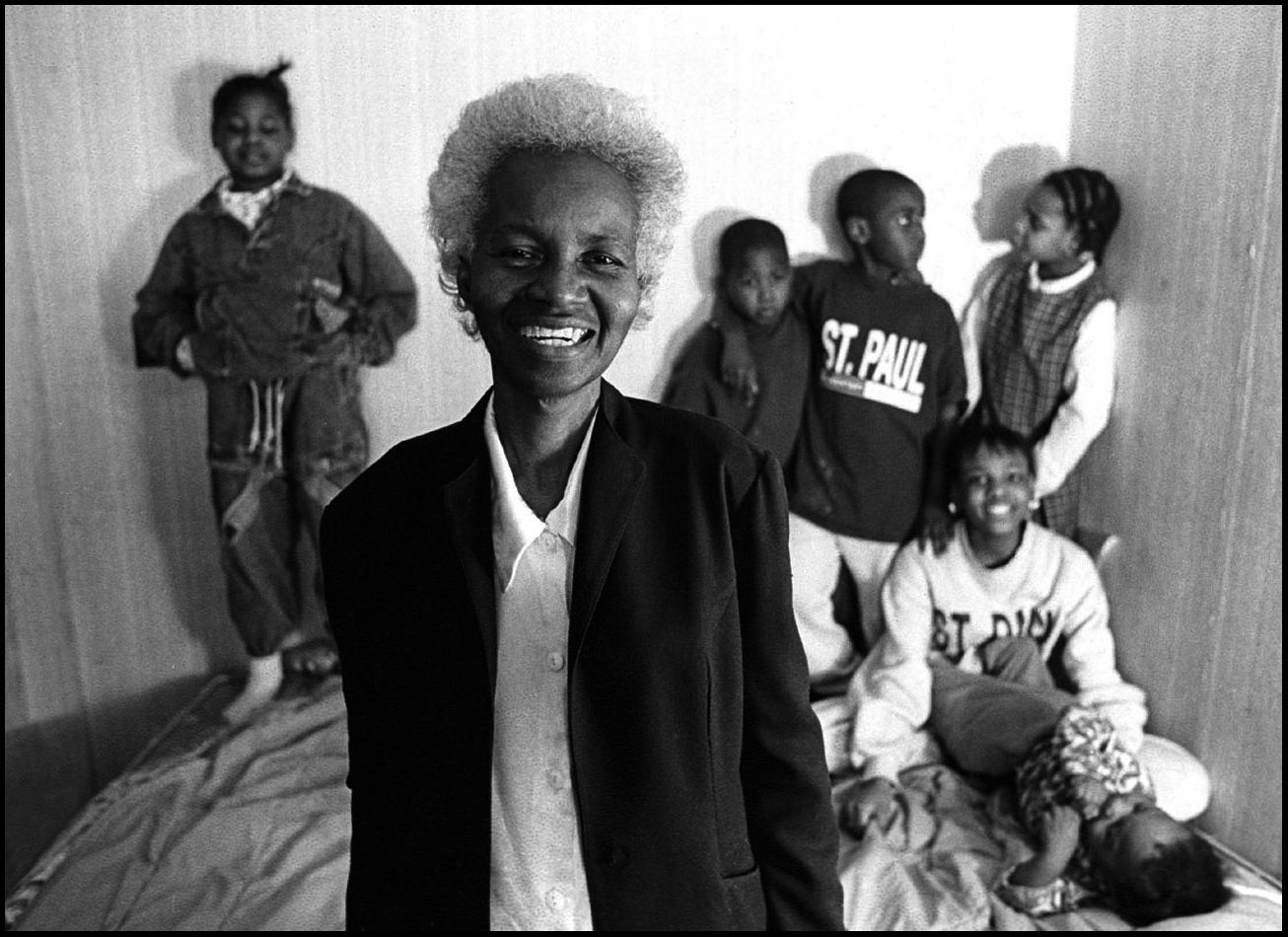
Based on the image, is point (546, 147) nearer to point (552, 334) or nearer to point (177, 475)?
point (552, 334)

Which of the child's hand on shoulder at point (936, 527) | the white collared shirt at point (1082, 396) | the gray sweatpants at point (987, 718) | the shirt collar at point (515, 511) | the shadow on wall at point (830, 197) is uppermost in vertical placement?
the shadow on wall at point (830, 197)

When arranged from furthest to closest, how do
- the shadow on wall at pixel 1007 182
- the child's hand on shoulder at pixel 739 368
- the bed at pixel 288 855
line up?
the bed at pixel 288 855 < the child's hand on shoulder at pixel 739 368 < the shadow on wall at pixel 1007 182

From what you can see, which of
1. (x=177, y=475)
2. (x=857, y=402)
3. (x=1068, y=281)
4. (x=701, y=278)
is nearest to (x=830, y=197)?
(x=701, y=278)

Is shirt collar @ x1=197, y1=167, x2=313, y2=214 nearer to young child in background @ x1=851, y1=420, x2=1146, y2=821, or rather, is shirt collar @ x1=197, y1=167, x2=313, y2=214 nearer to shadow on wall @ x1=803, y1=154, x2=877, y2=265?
shadow on wall @ x1=803, y1=154, x2=877, y2=265

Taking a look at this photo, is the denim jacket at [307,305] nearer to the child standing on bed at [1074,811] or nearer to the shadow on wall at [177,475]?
the shadow on wall at [177,475]

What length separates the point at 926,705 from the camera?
1.35 metres

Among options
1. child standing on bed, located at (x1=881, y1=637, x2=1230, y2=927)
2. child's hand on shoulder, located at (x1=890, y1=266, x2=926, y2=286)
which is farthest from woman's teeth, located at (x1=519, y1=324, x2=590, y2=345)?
child standing on bed, located at (x1=881, y1=637, x2=1230, y2=927)

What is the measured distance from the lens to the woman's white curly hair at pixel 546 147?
44 centimetres

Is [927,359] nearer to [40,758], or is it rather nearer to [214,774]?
[214,774]

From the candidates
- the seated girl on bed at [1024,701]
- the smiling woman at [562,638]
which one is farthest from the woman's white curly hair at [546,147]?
the seated girl on bed at [1024,701]

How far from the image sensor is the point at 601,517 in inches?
19.4

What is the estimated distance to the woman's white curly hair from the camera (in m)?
0.44

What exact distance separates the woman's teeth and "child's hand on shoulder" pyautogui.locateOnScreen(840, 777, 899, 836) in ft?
3.67

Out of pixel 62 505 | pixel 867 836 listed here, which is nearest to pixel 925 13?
pixel 867 836
